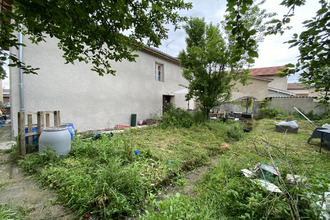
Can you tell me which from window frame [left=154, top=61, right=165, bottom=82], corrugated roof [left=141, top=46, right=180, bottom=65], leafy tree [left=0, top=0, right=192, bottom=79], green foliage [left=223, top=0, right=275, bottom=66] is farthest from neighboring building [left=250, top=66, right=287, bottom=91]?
green foliage [left=223, top=0, right=275, bottom=66]

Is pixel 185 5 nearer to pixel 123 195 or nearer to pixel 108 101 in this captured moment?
pixel 123 195

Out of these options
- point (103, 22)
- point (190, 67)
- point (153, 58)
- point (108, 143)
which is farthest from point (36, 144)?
point (153, 58)

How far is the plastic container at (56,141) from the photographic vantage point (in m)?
2.82

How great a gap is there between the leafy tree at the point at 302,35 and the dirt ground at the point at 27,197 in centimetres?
272

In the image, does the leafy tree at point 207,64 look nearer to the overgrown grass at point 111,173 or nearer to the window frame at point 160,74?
the window frame at point 160,74

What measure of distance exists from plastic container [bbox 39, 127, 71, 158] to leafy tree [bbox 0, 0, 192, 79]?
4.43 ft

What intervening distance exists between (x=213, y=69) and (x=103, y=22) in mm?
6380

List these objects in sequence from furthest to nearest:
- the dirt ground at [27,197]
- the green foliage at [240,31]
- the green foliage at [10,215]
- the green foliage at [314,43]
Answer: the dirt ground at [27,197]
the green foliage at [10,215]
the green foliage at [314,43]
the green foliage at [240,31]

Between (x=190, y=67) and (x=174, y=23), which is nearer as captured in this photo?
(x=174, y=23)

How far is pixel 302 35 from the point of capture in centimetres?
146

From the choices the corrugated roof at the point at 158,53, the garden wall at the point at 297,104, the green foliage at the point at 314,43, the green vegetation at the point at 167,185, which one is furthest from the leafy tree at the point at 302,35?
the garden wall at the point at 297,104

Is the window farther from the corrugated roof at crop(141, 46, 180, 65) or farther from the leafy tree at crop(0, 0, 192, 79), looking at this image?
the leafy tree at crop(0, 0, 192, 79)

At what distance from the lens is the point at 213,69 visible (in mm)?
6977

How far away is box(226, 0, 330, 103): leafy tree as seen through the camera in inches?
44.9
